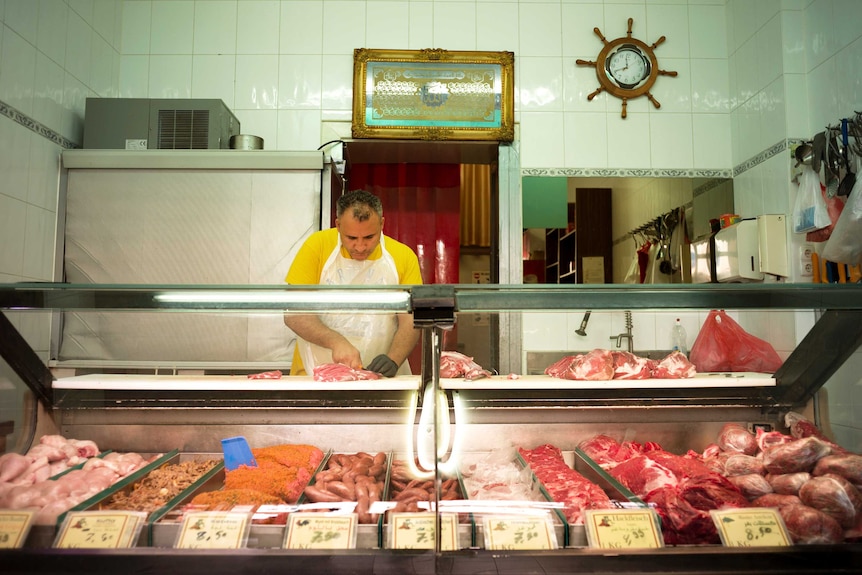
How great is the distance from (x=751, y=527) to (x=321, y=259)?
2.51m

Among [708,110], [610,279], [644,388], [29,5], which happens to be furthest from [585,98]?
[29,5]

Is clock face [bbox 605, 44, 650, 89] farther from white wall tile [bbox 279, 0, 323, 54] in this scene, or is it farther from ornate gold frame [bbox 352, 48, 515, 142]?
white wall tile [bbox 279, 0, 323, 54]

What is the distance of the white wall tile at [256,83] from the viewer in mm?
4750

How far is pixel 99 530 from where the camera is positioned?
4.91ft

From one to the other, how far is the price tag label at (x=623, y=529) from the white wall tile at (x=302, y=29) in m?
4.30

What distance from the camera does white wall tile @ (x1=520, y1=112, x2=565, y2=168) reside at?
4789 mm

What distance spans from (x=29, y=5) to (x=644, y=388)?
416cm

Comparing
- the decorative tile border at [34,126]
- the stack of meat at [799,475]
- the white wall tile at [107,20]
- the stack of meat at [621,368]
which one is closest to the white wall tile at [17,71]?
the decorative tile border at [34,126]

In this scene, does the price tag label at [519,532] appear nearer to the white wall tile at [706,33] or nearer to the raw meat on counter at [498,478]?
the raw meat on counter at [498,478]

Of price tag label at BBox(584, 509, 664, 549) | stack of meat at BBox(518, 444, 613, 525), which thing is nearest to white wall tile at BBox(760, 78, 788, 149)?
stack of meat at BBox(518, 444, 613, 525)

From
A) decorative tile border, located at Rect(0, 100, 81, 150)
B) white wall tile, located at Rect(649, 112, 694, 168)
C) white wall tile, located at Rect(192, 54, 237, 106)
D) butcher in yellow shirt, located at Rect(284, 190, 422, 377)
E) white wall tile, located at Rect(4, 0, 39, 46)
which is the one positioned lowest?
butcher in yellow shirt, located at Rect(284, 190, 422, 377)

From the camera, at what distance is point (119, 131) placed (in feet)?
13.6

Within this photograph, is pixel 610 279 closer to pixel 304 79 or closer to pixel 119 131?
pixel 304 79

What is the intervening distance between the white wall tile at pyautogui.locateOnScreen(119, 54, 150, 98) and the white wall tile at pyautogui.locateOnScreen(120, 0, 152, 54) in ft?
0.31
